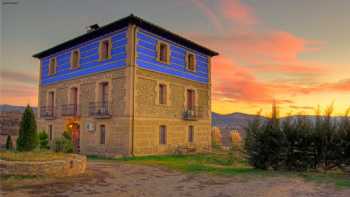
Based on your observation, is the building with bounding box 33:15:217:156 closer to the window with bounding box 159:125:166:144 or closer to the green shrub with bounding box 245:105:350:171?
the window with bounding box 159:125:166:144

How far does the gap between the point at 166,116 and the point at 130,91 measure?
12.0ft

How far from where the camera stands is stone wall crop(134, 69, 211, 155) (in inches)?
677

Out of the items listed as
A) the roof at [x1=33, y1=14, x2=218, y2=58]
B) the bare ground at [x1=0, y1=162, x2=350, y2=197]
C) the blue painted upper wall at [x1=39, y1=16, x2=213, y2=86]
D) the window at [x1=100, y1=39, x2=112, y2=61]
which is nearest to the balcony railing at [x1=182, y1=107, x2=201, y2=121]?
the blue painted upper wall at [x1=39, y1=16, x2=213, y2=86]

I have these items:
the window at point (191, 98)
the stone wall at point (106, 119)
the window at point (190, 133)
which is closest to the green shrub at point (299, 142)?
the stone wall at point (106, 119)

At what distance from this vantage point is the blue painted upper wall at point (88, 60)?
17438 mm

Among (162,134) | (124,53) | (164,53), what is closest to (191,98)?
(162,134)

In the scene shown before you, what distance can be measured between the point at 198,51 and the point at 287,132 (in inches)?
492

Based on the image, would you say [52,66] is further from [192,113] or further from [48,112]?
[192,113]

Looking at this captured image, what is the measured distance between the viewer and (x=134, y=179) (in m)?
9.30

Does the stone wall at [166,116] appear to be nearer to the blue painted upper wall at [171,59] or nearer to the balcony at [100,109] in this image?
the blue painted upper wall at [171,59]

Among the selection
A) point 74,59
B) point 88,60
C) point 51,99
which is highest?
point 74,59

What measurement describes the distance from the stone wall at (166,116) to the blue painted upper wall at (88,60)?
191 cm

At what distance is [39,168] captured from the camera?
9055 millimetres

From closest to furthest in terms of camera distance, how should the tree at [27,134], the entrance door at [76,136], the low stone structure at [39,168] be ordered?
the low stone structure at [39,168], the tree at [27,134], the entrance door at [76,136]
